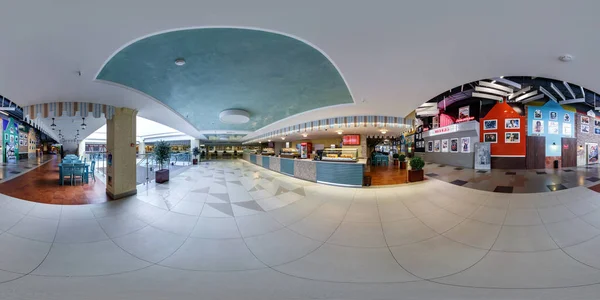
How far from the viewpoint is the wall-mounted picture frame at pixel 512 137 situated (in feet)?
24.9

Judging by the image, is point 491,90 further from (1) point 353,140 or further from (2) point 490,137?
(1) point 353,140

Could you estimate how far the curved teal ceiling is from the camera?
6.37 feet

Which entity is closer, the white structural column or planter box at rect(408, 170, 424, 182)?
planter box at rect(408, 170, 424, 182)

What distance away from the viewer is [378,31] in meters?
1.59

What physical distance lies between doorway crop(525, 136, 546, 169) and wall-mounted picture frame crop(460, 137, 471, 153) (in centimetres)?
186

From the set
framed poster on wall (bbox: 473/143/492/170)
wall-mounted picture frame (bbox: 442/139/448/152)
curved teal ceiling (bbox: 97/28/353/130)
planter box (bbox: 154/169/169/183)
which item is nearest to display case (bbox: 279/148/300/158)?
planter box (bbox: 154/169/169/183)

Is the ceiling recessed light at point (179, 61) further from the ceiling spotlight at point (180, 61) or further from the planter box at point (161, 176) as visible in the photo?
the planter box at point (161, 176)

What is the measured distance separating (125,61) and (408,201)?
3.84 m

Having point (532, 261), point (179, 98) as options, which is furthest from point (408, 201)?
point (179, 98)

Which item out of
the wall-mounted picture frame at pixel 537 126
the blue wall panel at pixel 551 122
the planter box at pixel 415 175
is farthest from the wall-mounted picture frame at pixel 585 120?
the planter box at pixel 415 175

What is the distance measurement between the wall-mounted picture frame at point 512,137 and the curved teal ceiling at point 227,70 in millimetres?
8418

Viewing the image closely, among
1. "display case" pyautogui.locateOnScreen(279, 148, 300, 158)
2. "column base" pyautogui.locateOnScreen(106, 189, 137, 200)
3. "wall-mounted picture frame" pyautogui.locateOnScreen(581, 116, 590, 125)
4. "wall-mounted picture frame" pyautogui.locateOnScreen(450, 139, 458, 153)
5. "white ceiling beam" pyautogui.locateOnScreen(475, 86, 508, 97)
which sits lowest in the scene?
"column base" pyautogui.locateOnScreen(106, 189, 137, 200)

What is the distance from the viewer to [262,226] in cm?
213

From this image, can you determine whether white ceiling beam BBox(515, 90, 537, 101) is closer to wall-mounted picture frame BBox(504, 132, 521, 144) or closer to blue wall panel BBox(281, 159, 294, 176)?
wall-mounted picture frame BBox(504, 132, 521, 144)
